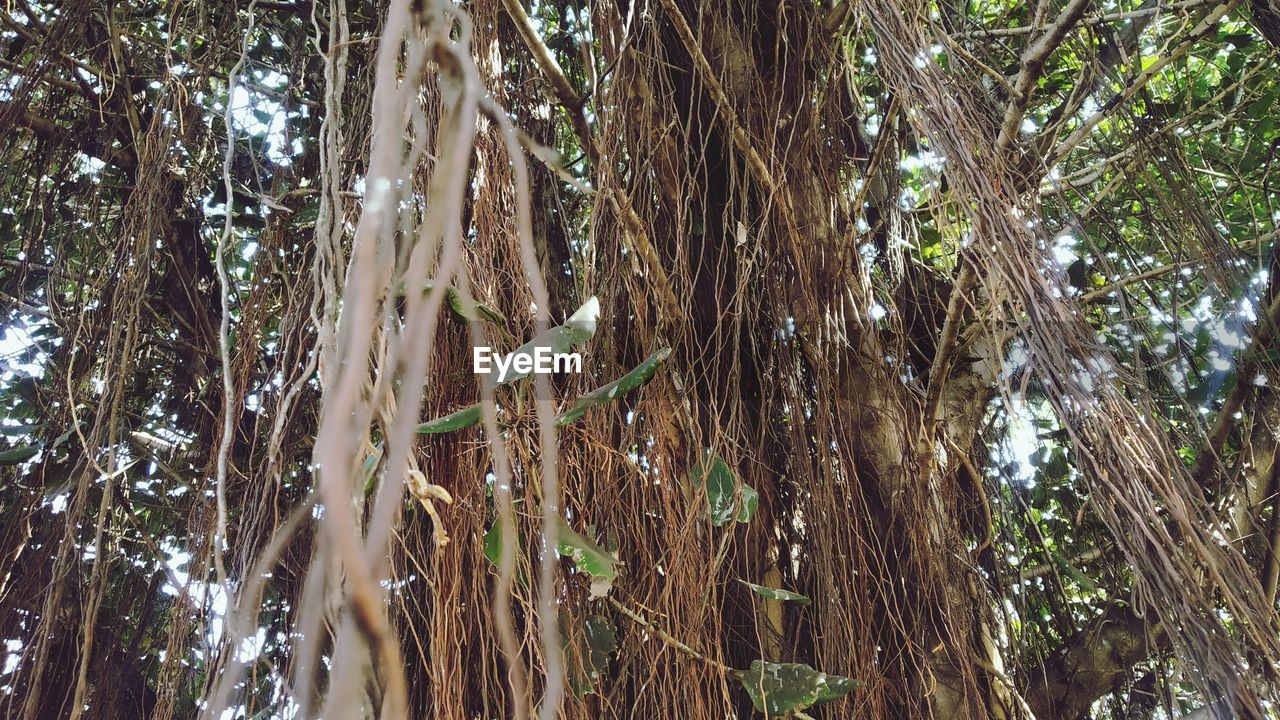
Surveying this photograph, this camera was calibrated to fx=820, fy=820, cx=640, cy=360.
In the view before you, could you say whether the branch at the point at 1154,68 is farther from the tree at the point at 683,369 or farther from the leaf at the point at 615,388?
the leaf at the point at 615,388

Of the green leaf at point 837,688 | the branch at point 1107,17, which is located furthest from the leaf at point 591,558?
the branch at point 1107,17

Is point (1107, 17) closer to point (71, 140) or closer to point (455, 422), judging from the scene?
point (455, 422)

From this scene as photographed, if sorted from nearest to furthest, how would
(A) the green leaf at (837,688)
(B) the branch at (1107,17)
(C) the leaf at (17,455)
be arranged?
(A) the green leaf at (837,688)
(B) the branch at (1107,17)
(C) the leaf at (17,455)

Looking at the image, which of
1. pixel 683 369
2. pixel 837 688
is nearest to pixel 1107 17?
pixel 683 369

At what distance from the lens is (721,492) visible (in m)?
1.04

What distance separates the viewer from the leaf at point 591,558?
934mm

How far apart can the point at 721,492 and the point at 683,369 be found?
0.24 meters

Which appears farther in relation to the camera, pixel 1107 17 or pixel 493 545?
pixel 1107 17

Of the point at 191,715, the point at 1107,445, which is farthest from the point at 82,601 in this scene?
the point at 1107,445

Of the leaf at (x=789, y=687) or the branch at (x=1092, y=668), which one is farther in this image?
the branch at (x=1092, y=668)

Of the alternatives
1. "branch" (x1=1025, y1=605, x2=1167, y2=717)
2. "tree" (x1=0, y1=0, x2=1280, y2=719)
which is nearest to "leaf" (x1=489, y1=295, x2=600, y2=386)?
"tree" (x1=0, y1=0, x2=1280, y2=719)

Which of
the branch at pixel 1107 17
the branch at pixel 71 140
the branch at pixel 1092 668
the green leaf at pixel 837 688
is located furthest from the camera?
the branch at pixel 71 140

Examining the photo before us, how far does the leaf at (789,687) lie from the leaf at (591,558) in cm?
23

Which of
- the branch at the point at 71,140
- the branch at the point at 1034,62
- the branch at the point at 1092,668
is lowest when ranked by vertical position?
the branch at the point at 1092,668
